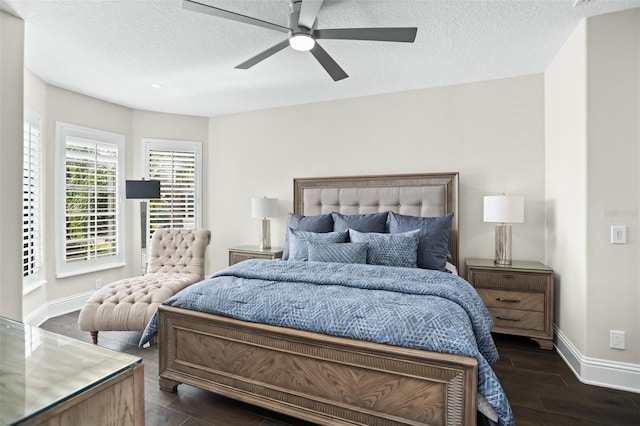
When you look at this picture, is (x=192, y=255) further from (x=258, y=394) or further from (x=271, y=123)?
(x=258, y=394)

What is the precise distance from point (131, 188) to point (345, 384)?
354cm

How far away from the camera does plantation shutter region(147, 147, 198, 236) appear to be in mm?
4773

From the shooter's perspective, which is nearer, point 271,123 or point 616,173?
point 616,173

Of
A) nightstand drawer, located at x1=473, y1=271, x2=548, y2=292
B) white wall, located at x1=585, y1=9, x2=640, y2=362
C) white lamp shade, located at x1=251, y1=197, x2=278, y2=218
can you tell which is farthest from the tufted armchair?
white wall, located at x1=585, y1=9, x2=640, y2=362

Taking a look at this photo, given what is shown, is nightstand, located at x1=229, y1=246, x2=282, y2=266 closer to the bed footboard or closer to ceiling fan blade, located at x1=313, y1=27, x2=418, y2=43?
the bed footboard

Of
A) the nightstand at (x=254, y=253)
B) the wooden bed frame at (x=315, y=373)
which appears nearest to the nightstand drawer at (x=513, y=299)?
the wooden bed frame at (x=315, y=373)

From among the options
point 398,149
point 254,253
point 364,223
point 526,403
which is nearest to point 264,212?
point 254,253

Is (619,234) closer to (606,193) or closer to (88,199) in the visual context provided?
(606,193)

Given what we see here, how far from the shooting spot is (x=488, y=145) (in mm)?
3590

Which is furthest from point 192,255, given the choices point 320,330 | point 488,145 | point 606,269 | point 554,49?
point 554,49

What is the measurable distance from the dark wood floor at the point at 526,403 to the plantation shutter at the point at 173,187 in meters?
2.49

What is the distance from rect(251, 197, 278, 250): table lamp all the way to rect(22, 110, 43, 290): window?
2332 mm

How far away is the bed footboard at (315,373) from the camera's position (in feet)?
5.15

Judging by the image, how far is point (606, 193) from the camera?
2.40 m
